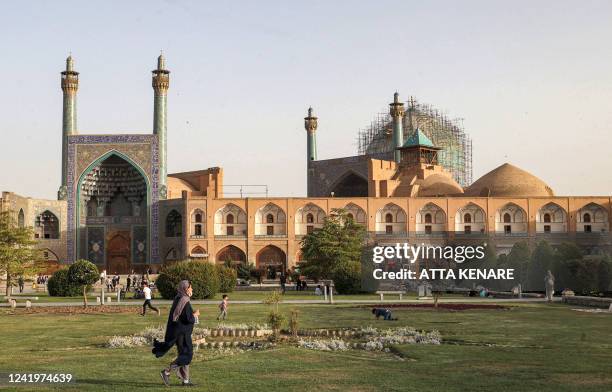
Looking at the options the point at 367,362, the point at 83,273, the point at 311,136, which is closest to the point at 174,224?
the point at 311,136

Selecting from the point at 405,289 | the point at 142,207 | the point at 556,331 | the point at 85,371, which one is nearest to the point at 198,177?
the point at 142,207

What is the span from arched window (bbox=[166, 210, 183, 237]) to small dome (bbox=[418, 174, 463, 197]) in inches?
728

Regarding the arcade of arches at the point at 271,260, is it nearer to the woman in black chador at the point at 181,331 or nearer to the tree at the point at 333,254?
the tree at the point at 333,254

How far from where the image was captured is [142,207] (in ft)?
194

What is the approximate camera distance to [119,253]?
5903cm

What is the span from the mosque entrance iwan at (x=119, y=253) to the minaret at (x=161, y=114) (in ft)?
16.8

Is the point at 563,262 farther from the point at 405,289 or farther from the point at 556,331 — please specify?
the point at 556,331

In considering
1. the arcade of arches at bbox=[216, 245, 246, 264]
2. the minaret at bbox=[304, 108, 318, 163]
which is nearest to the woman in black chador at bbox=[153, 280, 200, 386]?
the arcade of arches at bbox=[216, 245, 246, 264]

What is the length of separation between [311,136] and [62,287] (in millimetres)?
40168

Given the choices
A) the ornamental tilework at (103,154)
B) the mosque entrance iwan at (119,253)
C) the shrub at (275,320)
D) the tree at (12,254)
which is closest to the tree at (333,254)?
the tree at (12,254)

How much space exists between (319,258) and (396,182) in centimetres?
2495

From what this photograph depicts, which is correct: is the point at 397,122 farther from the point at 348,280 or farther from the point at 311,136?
the point at 348,280

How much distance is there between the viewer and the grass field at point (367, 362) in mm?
9289

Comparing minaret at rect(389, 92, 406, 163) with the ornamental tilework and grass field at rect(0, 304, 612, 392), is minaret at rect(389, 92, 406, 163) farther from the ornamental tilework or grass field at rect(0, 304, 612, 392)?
grass field at rect(0, 304, 612, 392)
